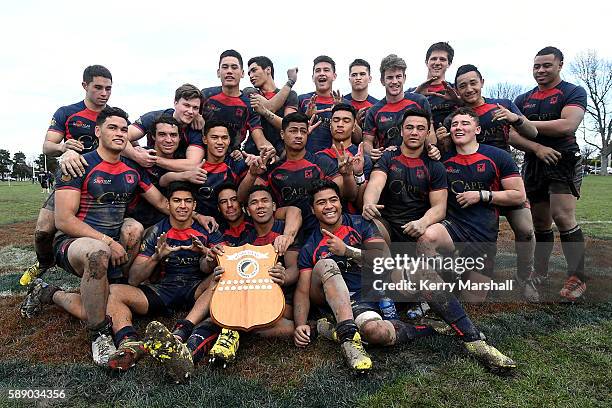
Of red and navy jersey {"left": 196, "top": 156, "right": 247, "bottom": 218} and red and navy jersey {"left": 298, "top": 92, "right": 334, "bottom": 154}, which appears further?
red and navy jersey {"left": 298, "top": 92, "right": 334, "bottom": 154}

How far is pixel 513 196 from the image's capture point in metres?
4.89

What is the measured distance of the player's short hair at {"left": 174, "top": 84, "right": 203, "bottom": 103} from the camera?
18.0ft

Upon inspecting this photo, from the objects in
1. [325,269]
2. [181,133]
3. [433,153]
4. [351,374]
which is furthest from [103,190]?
[433,153]

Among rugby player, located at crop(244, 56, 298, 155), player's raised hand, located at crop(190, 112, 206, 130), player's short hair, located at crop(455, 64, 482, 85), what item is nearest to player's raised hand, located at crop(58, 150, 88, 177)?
player's raised hand, located at crop(190, 112, 206, 130)

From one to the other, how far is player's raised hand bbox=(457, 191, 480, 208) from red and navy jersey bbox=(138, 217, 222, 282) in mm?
2802

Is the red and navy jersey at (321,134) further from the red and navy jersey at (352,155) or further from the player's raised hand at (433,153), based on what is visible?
the player's raised hand at (433,153)

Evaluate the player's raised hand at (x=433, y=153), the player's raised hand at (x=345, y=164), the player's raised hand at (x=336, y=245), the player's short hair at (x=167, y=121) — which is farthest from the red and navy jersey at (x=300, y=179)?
the player's short hair at (x=167, y=121)

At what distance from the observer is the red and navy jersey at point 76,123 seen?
551 centimetres

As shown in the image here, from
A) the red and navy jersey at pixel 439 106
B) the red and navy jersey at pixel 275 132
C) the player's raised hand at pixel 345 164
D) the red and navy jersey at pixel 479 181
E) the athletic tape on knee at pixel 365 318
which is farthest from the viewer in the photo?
the red and navy jersey at pixel 275 132

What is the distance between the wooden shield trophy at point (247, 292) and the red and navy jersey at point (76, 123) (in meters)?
2.65

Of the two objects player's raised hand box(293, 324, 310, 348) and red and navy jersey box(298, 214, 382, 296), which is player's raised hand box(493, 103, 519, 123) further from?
player's raised hand box(293, 324, 310, 348)

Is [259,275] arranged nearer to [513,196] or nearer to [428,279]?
[428,279]

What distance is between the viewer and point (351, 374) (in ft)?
10.9

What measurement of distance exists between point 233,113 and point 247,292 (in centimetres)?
281
